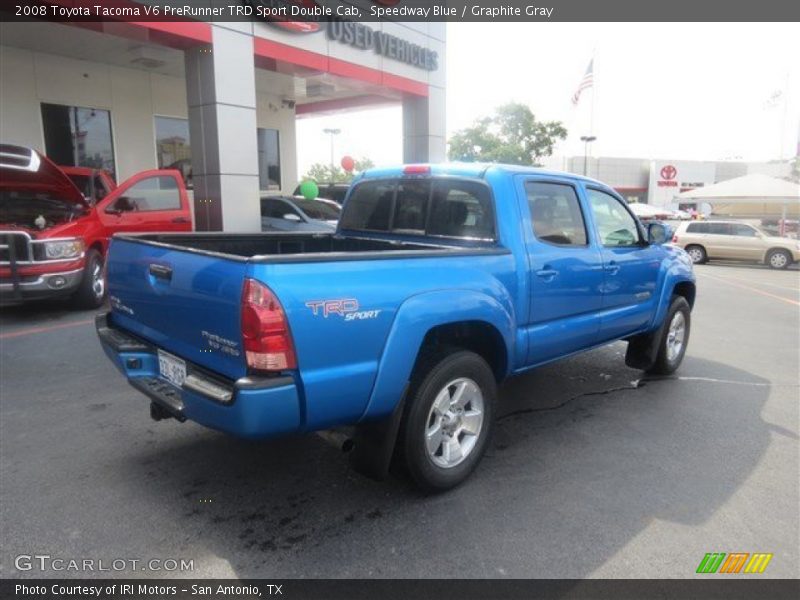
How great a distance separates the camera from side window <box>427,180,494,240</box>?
A: 3.77 meters

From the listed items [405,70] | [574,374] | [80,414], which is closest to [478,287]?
[574,374]

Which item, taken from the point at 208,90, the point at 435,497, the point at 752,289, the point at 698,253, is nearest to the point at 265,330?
the point at 435,497

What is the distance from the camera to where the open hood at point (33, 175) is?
7.31 meters

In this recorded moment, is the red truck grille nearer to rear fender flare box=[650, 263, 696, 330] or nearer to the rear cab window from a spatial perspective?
the rear cab window

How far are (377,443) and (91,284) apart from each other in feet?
22.3

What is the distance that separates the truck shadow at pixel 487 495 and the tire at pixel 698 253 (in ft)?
54.0

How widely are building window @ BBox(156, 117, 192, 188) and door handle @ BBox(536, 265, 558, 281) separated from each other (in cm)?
1325

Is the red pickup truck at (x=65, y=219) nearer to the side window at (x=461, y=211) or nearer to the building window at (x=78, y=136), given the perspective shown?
the building window at (x=78, y=136)

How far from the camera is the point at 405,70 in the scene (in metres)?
14.2

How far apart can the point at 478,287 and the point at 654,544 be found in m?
1.58

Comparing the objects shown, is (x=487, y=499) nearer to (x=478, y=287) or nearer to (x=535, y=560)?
(x=535, y=560)

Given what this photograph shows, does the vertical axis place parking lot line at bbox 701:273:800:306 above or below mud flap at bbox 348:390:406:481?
below

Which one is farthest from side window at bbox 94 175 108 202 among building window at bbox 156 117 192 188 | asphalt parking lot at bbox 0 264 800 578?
building window at bbox 156 117 192 188

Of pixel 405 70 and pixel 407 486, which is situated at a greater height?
pixel 405 70
